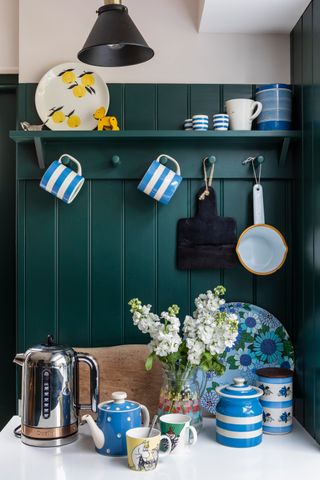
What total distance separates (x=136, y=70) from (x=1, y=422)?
1402mm

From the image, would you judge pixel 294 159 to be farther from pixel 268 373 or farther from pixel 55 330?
pixel 55 330

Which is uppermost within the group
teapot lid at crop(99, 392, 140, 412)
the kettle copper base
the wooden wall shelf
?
the wooden wall shelf

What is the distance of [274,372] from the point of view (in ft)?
6.31

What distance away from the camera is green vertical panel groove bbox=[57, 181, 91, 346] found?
Result: 2.15 metres

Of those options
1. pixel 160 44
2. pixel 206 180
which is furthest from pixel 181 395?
pixel 160 44

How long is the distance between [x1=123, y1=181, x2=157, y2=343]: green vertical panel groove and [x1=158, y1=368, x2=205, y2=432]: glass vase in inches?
15.6

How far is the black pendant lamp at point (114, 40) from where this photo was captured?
1498mm

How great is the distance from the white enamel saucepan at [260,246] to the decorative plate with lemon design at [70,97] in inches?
24.7

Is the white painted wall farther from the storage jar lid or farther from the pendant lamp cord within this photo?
the storage jar lid

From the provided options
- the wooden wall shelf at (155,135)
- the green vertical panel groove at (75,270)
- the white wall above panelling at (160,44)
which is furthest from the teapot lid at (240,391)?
the white wall above panelling at (160,44)

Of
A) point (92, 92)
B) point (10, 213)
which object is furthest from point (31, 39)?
point (10, 213)

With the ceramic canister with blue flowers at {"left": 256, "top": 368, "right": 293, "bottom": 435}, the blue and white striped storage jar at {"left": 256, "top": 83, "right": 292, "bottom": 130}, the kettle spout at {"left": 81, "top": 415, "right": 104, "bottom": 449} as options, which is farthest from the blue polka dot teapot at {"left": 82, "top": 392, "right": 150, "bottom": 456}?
the blue and white striped storage jar at {"left": 256, "top": 83, "right": 292, "bottom": 130}

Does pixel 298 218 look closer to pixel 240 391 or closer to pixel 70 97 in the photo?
pixel 240 391

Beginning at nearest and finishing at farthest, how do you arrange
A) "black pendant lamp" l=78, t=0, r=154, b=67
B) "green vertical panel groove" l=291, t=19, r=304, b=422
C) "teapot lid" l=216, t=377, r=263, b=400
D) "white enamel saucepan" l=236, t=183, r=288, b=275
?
"black pendant lamp" l=78, t=0, r=154, b=67 → "teapot lid" l=216, t=377, r=263, b=400 → "green vertical panel groove" l=291, t=19, r=304, b=422 → "white enamel saucepan" l=236, t=183, r=288, b=275
